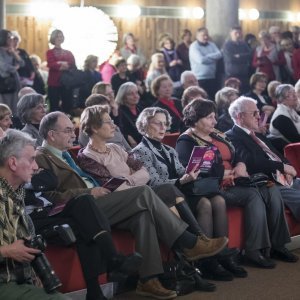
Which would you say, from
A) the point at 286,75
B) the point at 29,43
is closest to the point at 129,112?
the point at 286,75

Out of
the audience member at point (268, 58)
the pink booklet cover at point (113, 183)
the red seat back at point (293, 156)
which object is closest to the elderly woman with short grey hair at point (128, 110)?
the red seat back at point (293, 156)

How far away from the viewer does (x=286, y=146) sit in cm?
723

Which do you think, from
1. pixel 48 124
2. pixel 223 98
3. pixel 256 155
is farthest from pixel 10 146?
pixel 223 98

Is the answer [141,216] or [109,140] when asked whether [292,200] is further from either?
[141,216]

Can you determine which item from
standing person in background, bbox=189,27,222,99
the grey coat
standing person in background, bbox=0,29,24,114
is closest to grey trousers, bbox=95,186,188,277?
the grey coat

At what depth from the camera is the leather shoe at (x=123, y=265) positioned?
4.72 meters

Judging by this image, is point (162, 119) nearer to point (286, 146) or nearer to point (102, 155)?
point (102, 155)

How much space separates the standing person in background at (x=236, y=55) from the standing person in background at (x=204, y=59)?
15cm

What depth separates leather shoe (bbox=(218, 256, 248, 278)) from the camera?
18.9 ft

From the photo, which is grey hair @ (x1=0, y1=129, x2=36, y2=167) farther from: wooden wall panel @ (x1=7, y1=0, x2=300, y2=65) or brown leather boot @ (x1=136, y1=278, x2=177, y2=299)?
wooden wall panel @ (x1=7, y1=0, x2=300, y2=65)

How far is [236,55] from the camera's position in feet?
41.3

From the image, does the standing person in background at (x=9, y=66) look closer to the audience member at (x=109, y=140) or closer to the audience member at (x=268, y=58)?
the audience member at (x=109, y=140)

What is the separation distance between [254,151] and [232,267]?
118 centimetres

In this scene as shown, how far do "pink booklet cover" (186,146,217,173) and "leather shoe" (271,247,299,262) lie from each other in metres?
0.88
